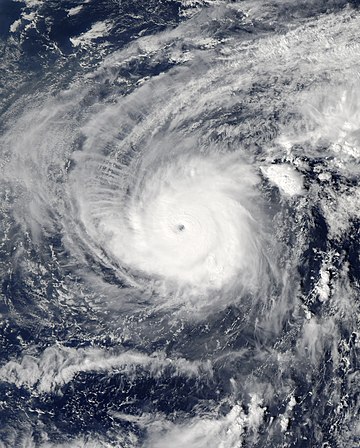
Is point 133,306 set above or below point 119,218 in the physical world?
below

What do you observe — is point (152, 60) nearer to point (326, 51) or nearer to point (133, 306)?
point (326, 51)

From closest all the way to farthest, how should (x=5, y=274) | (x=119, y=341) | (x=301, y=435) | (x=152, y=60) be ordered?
(x=301, y=435), (x=119, y=341), (x=5, y=274), (x=152, y=60)

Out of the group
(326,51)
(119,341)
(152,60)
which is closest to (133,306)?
(119,341)

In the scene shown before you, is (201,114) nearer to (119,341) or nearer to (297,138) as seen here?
(297,138)

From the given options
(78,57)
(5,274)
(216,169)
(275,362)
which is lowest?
(275,362)

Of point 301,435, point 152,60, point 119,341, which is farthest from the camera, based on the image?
point 152,60

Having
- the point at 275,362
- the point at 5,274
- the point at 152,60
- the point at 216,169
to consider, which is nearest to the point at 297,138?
the point at 216,169

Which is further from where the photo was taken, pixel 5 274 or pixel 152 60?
pixel 152 60
